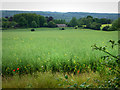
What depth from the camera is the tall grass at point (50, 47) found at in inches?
82.4

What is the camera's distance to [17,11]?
2225mm

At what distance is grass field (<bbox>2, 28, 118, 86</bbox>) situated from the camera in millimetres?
2069

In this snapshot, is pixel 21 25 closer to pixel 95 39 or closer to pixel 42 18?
pixel 42 18

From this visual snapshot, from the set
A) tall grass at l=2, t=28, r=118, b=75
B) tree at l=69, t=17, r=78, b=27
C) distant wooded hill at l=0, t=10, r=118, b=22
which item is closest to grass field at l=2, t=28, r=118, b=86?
tall grass at l=2, t=28, r=118, b=75

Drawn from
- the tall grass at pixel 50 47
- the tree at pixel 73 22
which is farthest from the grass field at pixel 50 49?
the tree at pixel 73 22

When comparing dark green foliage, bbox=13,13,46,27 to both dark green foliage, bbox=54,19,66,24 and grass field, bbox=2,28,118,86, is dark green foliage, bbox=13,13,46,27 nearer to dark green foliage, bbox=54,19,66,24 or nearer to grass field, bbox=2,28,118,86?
grass field, bbox=2,28,118,86

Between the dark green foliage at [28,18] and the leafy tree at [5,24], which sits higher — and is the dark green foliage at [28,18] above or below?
above

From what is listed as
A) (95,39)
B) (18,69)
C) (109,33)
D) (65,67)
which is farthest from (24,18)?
(109,33)

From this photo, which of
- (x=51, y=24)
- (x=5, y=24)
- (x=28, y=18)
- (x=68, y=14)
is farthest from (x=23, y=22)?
A: (x=68, y=14)

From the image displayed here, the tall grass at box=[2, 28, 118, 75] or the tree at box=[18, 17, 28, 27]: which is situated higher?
the tree at box=[18, 17, 28, 27]

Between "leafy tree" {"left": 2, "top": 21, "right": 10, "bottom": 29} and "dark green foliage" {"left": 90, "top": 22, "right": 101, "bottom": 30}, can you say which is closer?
"leafy tree" {"left": 2, "top": 21, "right": 10, "bottom": 29}

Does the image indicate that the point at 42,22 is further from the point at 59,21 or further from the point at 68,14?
the point at 68,14

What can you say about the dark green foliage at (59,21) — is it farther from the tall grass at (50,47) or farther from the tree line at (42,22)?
the tall grass at (50,47)

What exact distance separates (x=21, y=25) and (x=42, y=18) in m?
0.40
